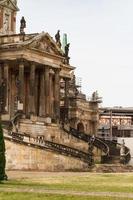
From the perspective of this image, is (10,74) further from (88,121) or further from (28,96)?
(88,121)

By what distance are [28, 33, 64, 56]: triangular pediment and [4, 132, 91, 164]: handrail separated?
1513cm

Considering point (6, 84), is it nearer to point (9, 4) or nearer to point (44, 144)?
point (44, 144)

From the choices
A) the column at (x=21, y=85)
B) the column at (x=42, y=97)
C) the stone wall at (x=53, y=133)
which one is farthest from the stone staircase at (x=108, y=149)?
the column at (x=21, y=85)

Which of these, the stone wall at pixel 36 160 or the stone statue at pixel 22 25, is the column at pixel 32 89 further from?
the stone wall at pixel 36 160

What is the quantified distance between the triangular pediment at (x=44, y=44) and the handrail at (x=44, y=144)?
15131 millimetres

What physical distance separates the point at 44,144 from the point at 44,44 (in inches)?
729

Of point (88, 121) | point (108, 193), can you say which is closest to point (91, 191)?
point (108, 193)

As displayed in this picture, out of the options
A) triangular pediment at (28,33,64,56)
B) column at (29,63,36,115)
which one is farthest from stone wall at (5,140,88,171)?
triangular pediment at (28,33,64,56)

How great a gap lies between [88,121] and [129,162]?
2641cm

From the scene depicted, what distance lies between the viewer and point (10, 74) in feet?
255

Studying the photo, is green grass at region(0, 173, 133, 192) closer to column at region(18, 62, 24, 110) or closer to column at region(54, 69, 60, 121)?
column at region(18, 62, 24, 110)

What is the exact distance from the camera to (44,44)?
75.8 metres

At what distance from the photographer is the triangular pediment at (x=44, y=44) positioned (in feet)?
240

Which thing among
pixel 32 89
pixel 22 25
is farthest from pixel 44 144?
pixel 22 25
